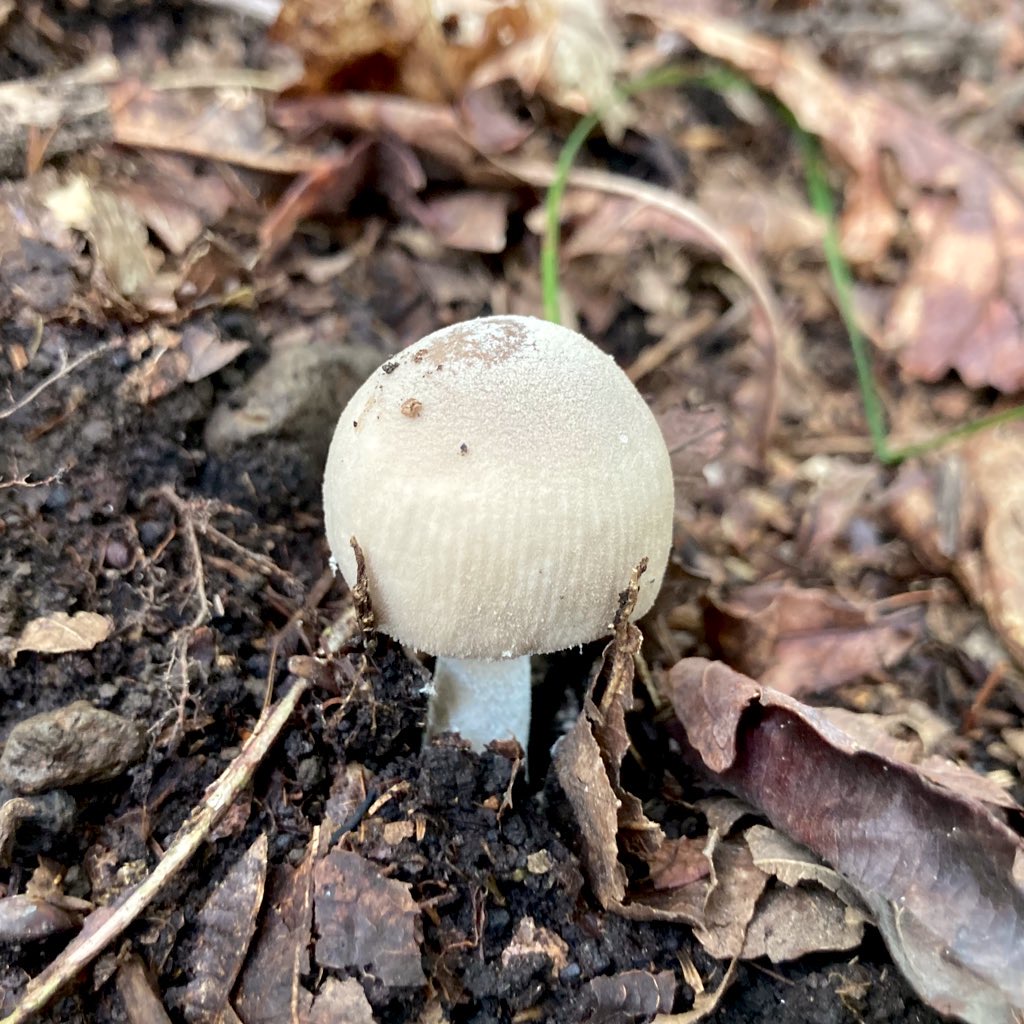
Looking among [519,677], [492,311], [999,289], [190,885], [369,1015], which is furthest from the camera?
[999,289]

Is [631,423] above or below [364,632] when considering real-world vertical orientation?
above

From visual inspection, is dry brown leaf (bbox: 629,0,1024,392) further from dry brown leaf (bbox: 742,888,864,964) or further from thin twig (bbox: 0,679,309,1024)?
thin twig (bbox: 0,679,309,1024)

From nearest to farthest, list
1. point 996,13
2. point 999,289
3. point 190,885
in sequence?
1. point 190,885
2. point 999,289
3. point 996,13

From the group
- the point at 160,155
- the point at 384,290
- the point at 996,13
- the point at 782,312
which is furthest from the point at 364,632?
the point at 996,13

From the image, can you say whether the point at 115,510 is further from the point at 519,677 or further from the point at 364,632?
the point at 519,677

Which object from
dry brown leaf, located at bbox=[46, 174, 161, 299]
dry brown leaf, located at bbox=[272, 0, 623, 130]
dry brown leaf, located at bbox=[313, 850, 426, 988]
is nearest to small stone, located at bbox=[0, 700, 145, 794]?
dry brown leaf, located at bbox=[313, 850, 426, 988]

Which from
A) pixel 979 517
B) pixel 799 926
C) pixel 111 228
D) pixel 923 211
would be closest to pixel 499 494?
pixel 799 926
